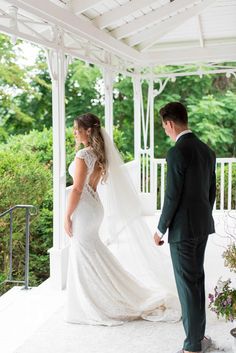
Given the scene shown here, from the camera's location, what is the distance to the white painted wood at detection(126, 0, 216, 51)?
7394 mm

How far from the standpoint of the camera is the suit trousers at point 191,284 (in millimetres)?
3672

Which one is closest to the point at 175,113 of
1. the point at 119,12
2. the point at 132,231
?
the point at 132,231

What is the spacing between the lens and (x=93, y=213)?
4.77 meters

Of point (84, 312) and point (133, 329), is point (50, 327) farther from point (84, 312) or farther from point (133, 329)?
point (133, 329)

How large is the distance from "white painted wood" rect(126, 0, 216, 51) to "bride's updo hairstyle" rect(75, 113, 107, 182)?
329 cm

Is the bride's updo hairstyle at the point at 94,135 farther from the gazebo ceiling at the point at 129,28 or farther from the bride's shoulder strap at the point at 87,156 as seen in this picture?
the gazebo ceiling at the point at 129,28

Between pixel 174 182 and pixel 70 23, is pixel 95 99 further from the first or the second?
pixel 174 182

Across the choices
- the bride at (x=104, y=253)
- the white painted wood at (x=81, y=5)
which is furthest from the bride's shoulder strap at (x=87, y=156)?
the white painted wood at (x=81, y=5)

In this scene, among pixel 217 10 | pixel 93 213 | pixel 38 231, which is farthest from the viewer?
pixel 38 231

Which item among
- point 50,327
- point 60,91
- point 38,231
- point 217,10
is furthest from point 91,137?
point 38,231

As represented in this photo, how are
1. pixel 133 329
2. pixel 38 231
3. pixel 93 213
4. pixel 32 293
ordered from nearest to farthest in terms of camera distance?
pixel 133 329, pixel 93 213, pixel 32 293, pixel 38 231

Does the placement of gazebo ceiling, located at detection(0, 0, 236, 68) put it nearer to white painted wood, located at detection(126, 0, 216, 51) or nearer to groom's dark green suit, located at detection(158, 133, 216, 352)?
white painted wood, located at detection(126, 0, 216, 51)

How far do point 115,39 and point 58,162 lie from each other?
100 inches

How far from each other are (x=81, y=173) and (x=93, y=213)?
377 millimetres
